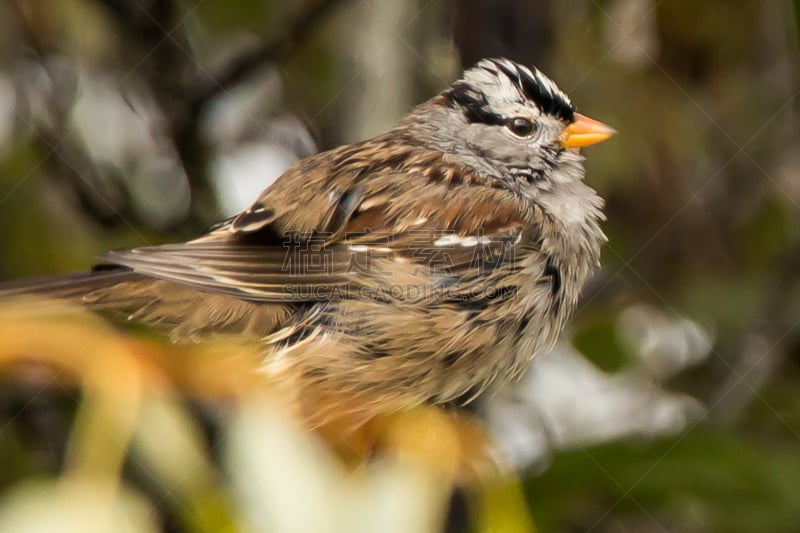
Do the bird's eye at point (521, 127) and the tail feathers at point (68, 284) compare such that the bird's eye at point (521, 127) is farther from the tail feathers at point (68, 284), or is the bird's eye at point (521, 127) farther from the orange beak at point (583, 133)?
the tail feathers at point (68, 284)

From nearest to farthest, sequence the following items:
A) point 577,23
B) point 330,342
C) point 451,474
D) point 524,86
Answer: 1. point 451,474
2. point 330,342
3. point 524,86
4. point 577,23

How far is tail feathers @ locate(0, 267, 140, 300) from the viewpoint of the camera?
1.96 metres

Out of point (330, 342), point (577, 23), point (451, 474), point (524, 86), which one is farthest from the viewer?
point (577, 23)

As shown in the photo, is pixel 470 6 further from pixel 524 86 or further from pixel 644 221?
pixel 644 221

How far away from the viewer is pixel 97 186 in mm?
3600

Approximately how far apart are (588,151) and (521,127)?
932 mm

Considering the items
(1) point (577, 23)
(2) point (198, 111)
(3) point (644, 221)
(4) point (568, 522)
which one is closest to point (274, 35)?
(2) point (198, 111)

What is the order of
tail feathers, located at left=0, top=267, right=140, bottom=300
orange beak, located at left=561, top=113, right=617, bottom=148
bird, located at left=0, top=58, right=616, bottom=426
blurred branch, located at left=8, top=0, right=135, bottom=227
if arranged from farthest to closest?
blurred branch, located at left=8, top=0, right=135, bottom=227 → orange beak, located at left=561, top=113, right=617, bottom=148 → bird, located at left=0, top=58, right=616, bottom=426 → tail feathers, located at left=0, top=267, right=140, bottom=300

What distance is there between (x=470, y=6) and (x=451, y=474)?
1914mm

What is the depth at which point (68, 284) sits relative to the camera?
214 centimetres

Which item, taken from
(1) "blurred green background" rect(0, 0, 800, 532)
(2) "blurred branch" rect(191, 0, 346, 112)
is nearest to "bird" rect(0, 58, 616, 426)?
(1) "blurred green background" rect(0, 0, 800, 532)

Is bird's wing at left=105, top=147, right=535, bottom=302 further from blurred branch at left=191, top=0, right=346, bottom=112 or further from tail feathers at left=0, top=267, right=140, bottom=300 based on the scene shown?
blurred branch at left=191, top=0, right=346, bottom=112

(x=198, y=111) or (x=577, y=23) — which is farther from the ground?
(x=577, y=23)

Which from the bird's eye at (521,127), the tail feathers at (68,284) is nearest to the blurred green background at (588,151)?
the bird's eye at (521,127)
